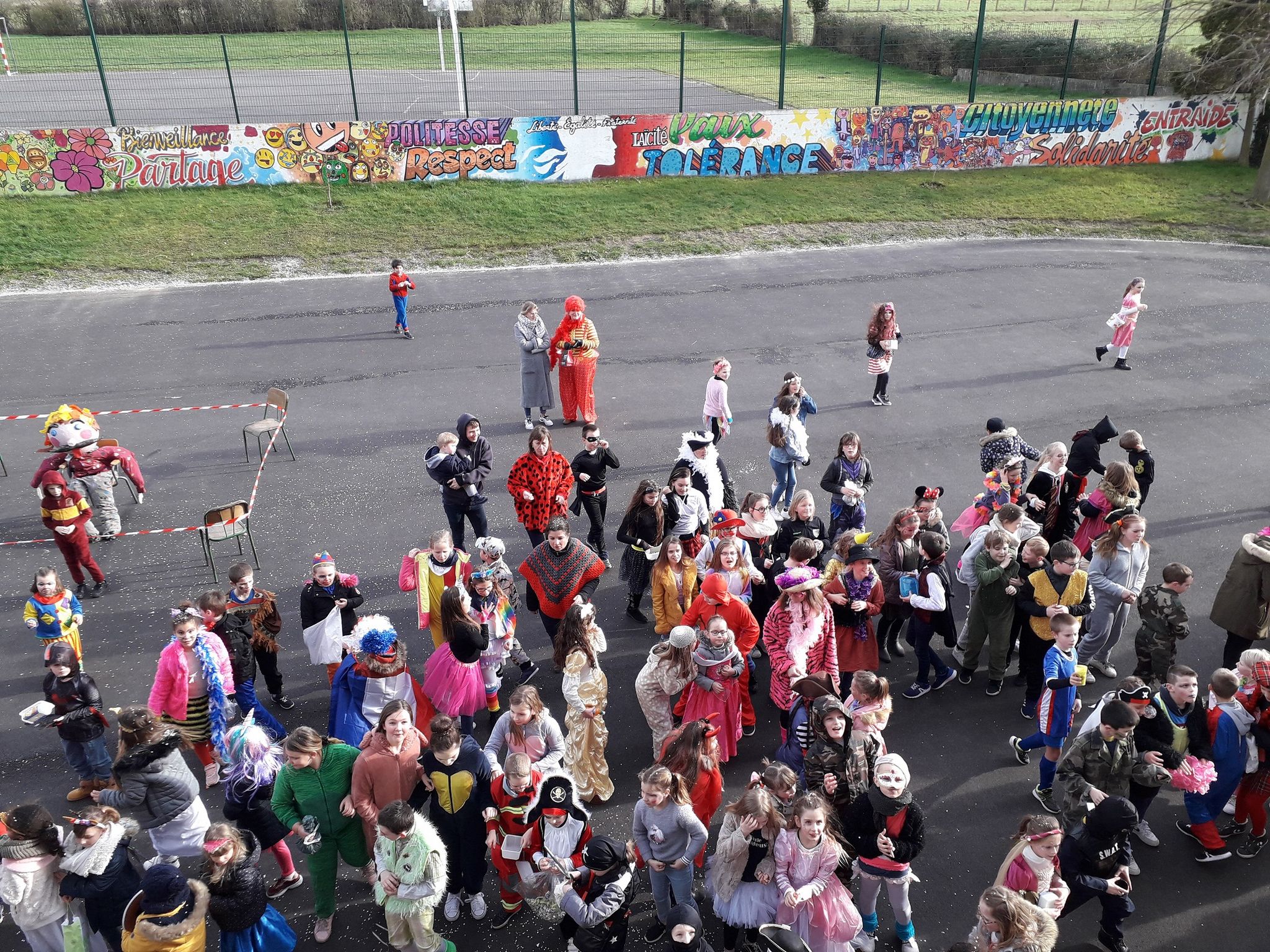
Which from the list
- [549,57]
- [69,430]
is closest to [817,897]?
[69,430]

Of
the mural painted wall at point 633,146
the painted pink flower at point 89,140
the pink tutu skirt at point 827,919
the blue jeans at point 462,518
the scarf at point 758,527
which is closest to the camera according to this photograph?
the pink tutu skirt at point 827,919

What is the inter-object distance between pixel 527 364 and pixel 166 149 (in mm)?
14328

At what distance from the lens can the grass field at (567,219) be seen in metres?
19.6

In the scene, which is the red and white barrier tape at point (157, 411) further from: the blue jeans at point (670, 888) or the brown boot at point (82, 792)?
the blue jeans at point (670, 888)

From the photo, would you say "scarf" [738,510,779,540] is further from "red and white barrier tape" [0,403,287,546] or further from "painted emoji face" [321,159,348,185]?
"painted emoji face" [321,159,348,185]

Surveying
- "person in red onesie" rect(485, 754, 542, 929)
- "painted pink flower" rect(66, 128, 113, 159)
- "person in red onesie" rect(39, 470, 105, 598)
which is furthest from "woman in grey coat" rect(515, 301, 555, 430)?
"painted pink flower" rect(66, 128, 113, 159)

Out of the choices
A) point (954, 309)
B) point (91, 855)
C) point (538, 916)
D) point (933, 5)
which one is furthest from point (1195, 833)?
point (933, 5)

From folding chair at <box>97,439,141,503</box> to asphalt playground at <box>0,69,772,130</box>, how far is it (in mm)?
16557

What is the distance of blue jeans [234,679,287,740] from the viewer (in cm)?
750

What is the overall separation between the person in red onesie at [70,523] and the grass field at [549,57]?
1984cm

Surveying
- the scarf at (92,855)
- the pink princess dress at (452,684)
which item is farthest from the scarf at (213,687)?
the pink princess dress at (452,684)

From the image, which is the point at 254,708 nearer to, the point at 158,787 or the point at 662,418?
the point at 158,787

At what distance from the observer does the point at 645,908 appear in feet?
20.6

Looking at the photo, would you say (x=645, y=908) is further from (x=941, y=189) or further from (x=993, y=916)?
(x=941, y=189)
